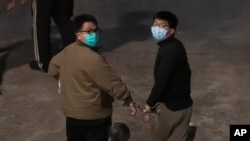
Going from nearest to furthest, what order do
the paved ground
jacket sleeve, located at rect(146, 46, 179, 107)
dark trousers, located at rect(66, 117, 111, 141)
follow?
jacket sleeve, located at rect(146, 46, 179, 107)
dark trousers, located at rect(66, 117, 111, 141)
the paved ground

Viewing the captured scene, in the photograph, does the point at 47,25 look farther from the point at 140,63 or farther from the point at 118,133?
the point at 118,133

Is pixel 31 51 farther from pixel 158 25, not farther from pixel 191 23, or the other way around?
pixel 158 25

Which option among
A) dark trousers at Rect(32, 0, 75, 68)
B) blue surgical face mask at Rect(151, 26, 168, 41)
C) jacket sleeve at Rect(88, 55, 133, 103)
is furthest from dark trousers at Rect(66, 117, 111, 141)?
dark trousers at Rect(32, 0, 75, 68)

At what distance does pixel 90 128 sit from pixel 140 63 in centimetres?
306

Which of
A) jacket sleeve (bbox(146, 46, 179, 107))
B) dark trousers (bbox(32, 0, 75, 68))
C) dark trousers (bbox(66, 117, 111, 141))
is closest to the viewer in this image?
jacket sleeve (bbox(146, 46, 179, 107))

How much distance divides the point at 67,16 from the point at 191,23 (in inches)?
97.6

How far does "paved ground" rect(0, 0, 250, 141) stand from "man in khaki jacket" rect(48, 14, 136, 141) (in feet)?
4.15

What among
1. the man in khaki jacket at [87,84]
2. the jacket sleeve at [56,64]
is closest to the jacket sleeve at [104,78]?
the man in khaki jacket at [87,84]

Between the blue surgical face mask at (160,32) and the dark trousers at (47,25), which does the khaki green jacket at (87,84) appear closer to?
the blue surgical face mask at (160,32)

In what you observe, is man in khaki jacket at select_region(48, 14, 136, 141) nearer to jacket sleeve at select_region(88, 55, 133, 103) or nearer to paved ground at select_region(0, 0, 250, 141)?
jacket sleeve at select_region(88, 55, 133, 103)

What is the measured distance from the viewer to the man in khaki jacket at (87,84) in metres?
4.26

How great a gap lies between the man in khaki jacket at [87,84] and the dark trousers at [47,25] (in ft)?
7.91

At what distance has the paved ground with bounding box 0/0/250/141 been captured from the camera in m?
6.02

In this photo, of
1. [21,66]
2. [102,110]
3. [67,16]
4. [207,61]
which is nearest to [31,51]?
[21,66]
